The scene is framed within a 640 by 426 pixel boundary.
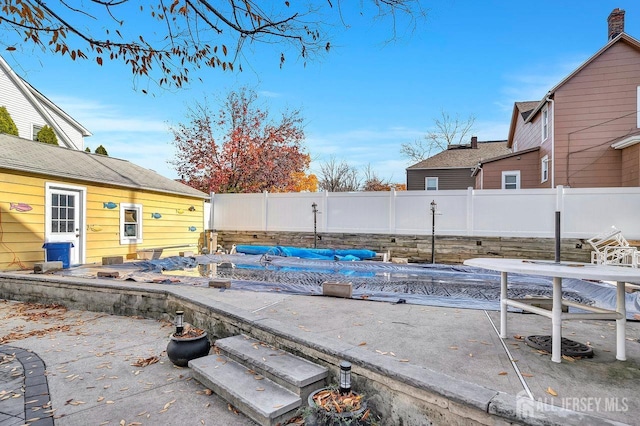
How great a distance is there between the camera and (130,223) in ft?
34.0

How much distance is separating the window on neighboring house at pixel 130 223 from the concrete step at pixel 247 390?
8.41 m

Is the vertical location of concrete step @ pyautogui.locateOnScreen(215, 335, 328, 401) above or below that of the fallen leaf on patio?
above

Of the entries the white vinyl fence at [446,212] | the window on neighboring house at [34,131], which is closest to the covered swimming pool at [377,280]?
the white vinyl fence at [446,212]

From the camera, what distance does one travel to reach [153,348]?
3.80 metres

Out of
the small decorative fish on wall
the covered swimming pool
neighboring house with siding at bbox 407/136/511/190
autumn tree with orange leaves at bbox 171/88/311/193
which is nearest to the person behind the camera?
the covered swimming pool

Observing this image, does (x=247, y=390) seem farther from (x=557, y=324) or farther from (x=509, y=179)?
(x=509, y=179)

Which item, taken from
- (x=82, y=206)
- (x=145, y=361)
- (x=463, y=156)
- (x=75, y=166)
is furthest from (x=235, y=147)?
(x=145, y=361)

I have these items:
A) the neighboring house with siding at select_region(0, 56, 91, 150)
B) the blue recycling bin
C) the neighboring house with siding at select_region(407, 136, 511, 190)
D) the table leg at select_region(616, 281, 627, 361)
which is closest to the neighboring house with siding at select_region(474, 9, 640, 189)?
the neighboring house with siding at select_region(407, 136, 511, 190)

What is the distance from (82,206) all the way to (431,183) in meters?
16.5

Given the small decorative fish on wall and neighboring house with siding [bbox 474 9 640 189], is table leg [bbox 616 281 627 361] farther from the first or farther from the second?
neighboring house with siding [bbox 474 9 640 189]

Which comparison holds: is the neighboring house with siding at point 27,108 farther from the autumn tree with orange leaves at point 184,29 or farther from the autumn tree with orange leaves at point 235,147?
the autumn tree with orange leaves at point 184,29

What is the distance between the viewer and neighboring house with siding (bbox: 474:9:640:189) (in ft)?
36.1

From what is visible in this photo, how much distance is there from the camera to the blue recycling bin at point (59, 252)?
7672mm

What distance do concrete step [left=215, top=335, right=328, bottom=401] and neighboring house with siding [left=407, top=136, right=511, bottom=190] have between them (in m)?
17.8
